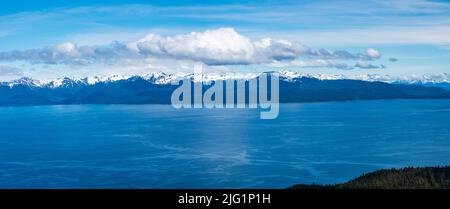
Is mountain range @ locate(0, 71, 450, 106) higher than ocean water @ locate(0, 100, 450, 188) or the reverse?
higher

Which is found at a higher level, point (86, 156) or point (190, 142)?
point (190, 142)

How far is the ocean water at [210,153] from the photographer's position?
104ft

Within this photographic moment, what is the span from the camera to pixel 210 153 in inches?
1598

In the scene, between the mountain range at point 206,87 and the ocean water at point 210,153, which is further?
the mountain range at point 206,87

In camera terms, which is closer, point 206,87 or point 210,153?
point 210,153

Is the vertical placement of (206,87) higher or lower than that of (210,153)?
higher

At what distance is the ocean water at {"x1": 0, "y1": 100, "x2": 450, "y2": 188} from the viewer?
31.8m

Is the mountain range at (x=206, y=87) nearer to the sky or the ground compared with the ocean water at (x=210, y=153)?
nearer to the sky

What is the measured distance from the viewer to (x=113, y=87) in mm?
190625

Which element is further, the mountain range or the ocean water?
the mountain range
